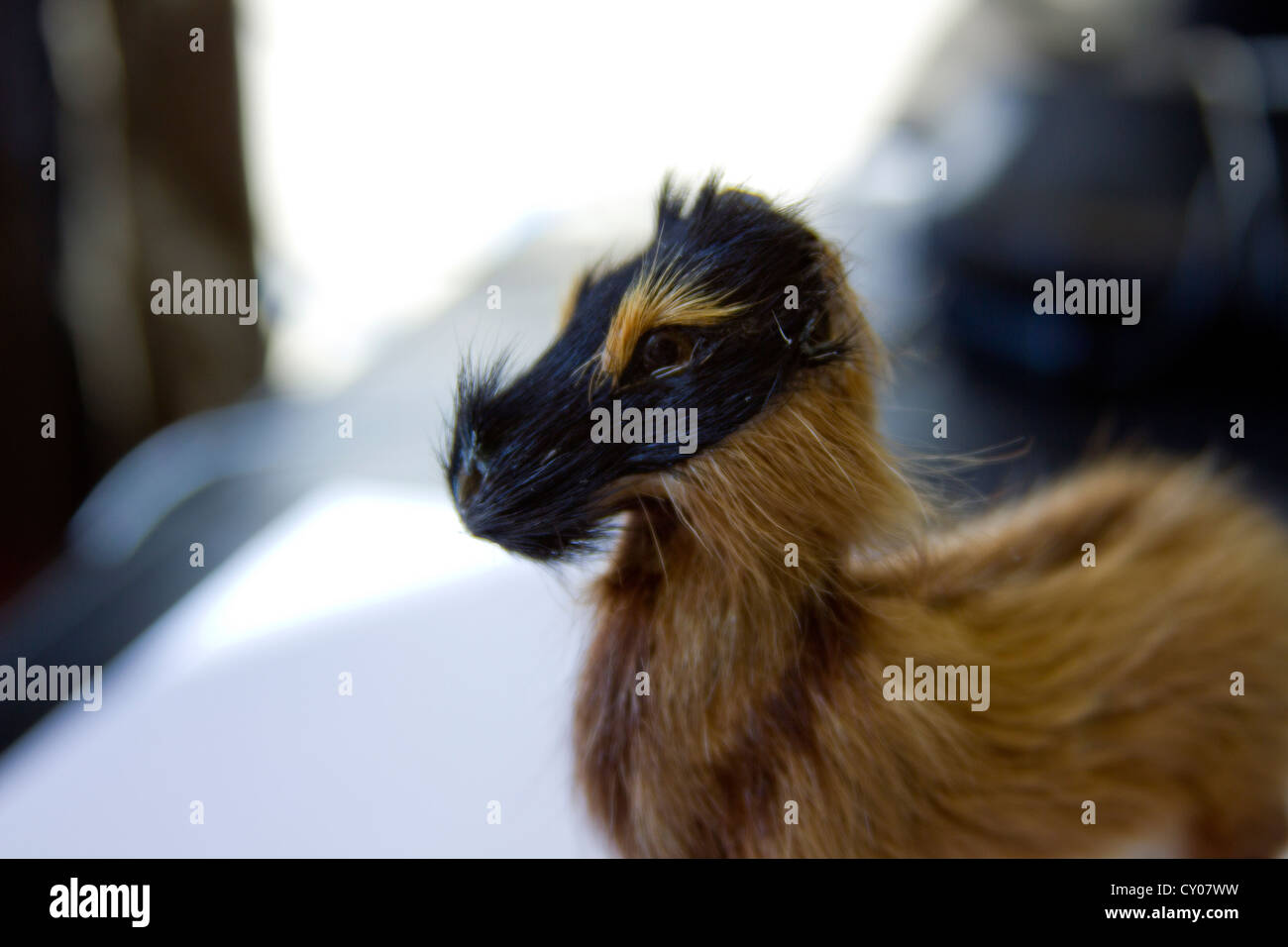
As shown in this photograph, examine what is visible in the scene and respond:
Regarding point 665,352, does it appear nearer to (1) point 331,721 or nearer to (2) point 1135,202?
(1) point 331,721

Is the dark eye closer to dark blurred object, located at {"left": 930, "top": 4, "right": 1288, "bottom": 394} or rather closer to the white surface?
the white surface

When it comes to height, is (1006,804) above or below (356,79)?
below

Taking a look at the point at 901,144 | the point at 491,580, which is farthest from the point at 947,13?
the point at 491,580

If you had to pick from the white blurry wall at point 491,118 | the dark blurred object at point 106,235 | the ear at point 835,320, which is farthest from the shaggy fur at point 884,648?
the dark blurred object at point 106,235

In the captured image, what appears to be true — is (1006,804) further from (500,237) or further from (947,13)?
(947,13)

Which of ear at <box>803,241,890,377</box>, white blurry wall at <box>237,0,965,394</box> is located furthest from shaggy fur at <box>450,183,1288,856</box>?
white blurry wall at <box>237,0,965,394</box>

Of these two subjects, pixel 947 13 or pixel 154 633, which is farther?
pixel 947 13

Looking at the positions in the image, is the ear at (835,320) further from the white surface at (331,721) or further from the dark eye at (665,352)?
the white surface at (331,721)
